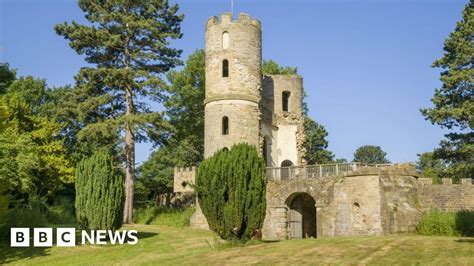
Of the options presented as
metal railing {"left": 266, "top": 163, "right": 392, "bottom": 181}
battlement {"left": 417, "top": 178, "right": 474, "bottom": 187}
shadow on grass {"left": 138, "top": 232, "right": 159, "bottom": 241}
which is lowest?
shadow on grass {"left": 138, "top": 232, "right": 159, "bottom": 241}

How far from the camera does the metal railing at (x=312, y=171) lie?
2692cm

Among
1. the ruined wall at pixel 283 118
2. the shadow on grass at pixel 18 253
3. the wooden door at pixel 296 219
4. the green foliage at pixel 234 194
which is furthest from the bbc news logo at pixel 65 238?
the ruined wall at pixel 283 118

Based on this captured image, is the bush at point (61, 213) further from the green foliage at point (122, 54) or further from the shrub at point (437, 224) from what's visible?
the shrub at point (437, 224)

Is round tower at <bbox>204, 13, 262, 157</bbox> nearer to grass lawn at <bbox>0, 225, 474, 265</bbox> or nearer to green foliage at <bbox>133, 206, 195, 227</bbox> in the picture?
green foliage at <bbox>133, 206, 195, 227</bbox>

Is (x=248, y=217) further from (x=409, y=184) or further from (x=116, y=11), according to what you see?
(x=116, y=11)

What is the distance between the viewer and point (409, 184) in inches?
1018

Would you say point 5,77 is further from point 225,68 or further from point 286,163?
point 286,163

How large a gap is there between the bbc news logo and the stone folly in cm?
727

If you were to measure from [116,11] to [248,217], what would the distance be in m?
19.0

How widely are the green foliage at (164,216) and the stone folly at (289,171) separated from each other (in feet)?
8.25

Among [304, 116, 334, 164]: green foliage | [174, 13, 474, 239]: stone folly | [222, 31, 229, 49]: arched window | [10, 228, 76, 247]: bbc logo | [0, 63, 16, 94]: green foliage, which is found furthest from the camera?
[304, 116, 334, 164]: green foliage

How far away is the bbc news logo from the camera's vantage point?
2306 cm

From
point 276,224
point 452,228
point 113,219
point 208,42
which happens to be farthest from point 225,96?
point 452,228

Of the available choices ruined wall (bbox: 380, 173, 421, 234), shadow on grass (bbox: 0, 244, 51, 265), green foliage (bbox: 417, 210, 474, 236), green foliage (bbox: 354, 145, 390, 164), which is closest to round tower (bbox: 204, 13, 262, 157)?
ruined wall (bbox: 380, 173, 421, 234)
